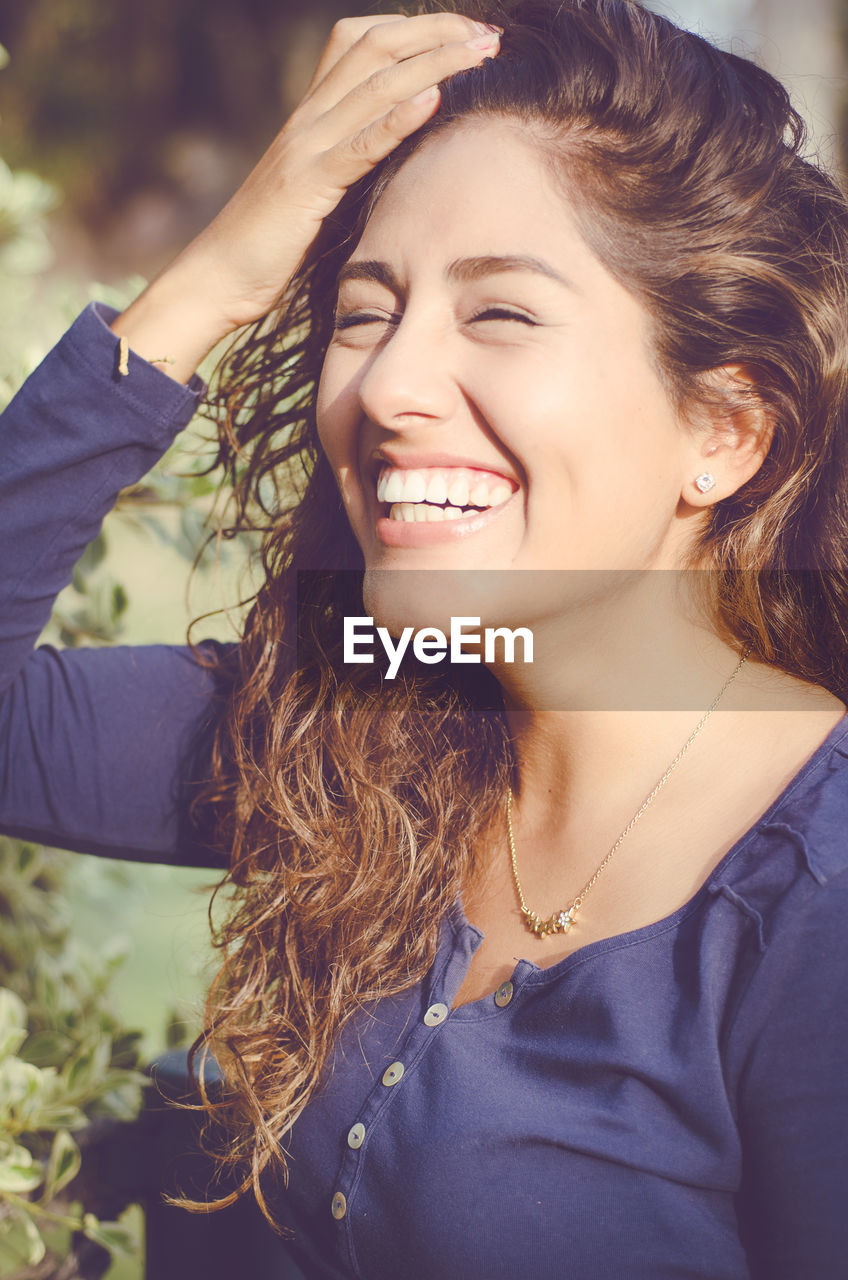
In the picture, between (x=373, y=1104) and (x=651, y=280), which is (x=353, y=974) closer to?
(x=373, y=1104)

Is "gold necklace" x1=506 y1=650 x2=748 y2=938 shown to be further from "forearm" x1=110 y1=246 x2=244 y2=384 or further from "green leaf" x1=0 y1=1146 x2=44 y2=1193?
"forearm" x1=110 y1=246 x2=244 y2=384

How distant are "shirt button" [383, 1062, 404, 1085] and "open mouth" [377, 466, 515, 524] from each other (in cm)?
75

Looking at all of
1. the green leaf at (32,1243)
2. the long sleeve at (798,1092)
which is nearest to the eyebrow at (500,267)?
the long sleeve at (798,1092)

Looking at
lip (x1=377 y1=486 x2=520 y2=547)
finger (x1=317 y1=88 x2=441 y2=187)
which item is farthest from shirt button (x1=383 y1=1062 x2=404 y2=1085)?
finger (x1=317 y1=88 x2=441 y2=187)

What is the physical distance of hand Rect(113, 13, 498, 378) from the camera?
1757 millimetres

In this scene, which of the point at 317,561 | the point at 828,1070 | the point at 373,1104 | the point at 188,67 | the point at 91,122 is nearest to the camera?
the point at 828,1070

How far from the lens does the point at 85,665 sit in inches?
84.9

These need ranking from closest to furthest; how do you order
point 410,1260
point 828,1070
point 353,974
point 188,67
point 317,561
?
point 828,1070 → point 410,1260 → point 353,974 → point 317,561 → point 188,67

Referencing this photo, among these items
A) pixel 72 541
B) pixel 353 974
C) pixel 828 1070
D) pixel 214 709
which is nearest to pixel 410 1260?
pixel 353 974

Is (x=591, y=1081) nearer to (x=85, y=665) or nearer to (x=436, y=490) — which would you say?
(x=436, y=490)

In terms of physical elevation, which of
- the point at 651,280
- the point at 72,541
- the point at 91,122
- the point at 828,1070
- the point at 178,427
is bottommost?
the point at 828,1070

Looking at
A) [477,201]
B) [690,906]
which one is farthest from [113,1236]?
[477,201]

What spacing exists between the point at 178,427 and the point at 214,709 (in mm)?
564

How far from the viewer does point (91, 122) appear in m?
8.08
